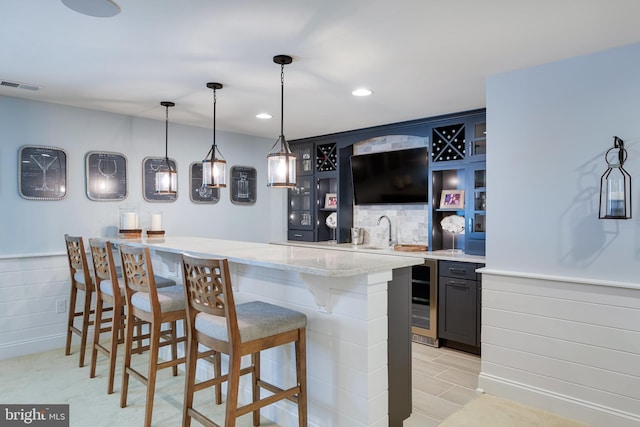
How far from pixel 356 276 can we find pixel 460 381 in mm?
1846

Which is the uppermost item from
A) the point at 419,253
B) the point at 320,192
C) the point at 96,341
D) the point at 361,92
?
the point at 361,92

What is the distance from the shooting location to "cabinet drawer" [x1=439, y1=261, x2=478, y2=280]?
379cm

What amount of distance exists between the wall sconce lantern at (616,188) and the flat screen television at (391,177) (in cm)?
212

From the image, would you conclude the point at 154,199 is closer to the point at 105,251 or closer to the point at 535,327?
the point at 105,251

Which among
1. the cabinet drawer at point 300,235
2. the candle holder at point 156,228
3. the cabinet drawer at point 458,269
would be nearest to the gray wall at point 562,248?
the cabinet drawer at point 458,269

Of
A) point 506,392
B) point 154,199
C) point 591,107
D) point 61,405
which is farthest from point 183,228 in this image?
point 591,107

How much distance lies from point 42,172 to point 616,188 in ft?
15.3

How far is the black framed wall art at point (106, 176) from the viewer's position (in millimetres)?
4109

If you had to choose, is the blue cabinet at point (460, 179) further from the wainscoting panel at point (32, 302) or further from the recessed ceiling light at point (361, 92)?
the wainscoting panel at point (32, 302)

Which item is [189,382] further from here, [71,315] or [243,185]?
[243,185]

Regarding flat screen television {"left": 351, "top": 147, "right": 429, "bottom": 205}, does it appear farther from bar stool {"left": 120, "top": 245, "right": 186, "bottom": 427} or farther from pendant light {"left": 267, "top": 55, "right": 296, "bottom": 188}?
bar stool {"left": 120, "top": 245, "right": 186, "bottom": 427}

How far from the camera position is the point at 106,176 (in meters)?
4.21

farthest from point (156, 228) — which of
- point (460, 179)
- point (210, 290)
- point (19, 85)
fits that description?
point (460, 179)

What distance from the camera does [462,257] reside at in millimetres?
3914
